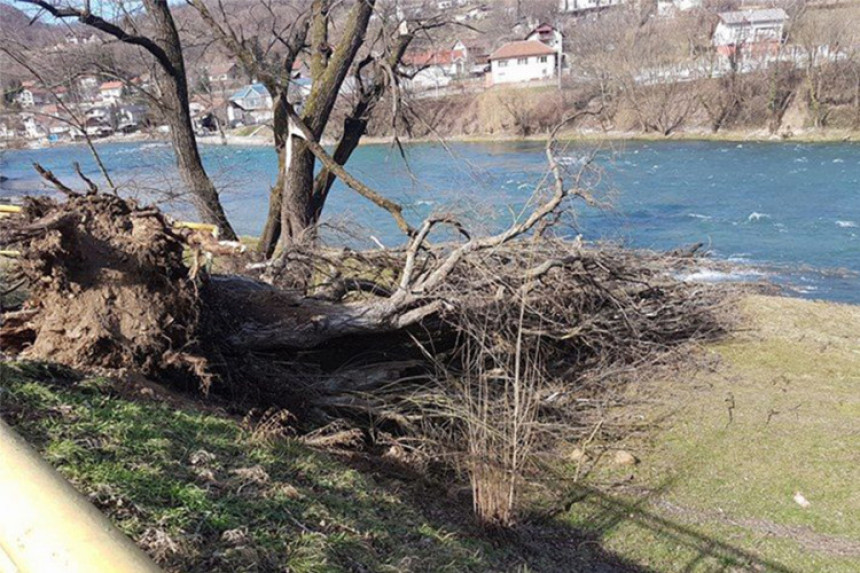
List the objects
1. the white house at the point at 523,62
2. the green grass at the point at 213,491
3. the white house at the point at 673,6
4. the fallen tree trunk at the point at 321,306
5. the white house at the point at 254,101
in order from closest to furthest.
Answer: the green grass at the point at 213,491 → the fallen tree trunk at the point at 321,306 → the white house at the point at 254,101 → the white house at the point at 673,6 → the white house at the point at 523,62

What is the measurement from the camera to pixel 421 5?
32.9 ft

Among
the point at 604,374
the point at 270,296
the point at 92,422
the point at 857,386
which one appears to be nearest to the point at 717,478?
the point at 604,374

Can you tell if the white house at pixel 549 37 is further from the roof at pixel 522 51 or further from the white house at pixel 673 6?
the white house at pixel 673 6

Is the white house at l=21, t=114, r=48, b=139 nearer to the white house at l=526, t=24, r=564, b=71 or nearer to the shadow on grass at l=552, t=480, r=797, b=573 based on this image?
the shadow on grass at l=552, t=480, r=797, b=573

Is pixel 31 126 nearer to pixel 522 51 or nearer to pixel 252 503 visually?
pixel 252 503

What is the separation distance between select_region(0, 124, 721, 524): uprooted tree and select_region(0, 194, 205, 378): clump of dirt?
0.01 metres

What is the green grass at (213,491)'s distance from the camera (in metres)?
2.49

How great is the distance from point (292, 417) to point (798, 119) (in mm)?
39035

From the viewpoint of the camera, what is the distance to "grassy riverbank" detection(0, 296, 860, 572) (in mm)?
2684

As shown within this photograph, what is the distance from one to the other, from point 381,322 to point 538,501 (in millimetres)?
2111

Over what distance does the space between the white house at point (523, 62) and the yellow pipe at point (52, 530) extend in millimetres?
54824

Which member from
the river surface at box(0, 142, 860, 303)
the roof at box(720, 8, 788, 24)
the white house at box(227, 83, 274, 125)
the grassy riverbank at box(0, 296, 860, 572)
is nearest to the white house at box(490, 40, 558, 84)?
the roof at box(720, 8, 788, 24)

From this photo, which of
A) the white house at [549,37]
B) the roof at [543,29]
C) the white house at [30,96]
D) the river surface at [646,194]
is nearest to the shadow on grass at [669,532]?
the river surface at [646,194]

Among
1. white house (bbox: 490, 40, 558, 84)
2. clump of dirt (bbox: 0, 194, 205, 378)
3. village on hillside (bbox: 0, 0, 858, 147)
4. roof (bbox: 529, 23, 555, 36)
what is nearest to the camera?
clump of dirt (bbox: 0, 194, 205, 378)
